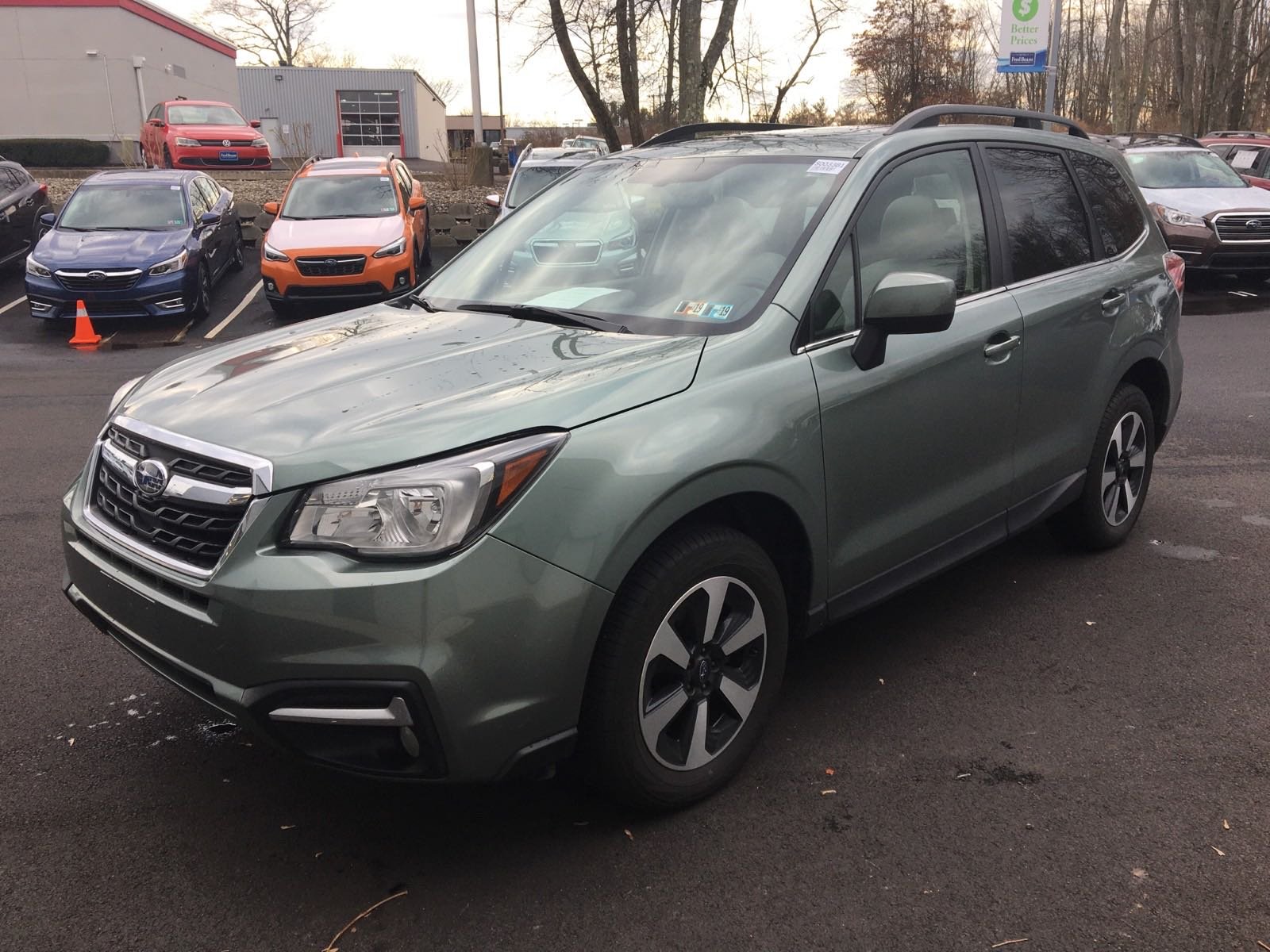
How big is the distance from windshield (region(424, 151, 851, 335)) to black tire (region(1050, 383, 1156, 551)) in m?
1.88

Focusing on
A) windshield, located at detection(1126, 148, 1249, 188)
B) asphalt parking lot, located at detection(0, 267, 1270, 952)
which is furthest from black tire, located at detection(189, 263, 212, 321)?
windshield, located at detection(1126, 148, 1249, 188)

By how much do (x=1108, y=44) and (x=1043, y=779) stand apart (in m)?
54.7

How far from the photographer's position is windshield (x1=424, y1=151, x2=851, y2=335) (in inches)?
132

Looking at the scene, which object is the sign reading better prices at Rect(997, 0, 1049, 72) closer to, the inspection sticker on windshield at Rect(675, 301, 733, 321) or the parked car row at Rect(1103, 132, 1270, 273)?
the parked car row at Rect(1103, 132, 1270, 273)

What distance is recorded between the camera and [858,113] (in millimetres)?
50031

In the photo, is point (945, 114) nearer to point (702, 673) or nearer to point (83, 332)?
point (702, 673)

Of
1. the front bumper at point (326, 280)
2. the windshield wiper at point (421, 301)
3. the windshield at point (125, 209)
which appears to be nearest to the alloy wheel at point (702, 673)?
the windshield wiper at point (421, 301)

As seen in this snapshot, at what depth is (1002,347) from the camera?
12.6 ft

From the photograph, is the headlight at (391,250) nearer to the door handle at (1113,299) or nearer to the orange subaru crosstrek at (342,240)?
the orange subaru crosstrek at (342,240)

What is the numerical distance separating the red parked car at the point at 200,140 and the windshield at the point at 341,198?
34.1ft

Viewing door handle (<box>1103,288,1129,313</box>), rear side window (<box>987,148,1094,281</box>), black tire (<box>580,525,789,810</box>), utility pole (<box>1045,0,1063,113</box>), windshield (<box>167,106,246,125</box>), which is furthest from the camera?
windshield (<box>167,106,246,125</box>)

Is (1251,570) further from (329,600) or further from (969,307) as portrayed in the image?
(329,600)

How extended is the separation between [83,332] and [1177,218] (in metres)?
13.7

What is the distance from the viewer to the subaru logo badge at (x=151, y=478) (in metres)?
2.70
